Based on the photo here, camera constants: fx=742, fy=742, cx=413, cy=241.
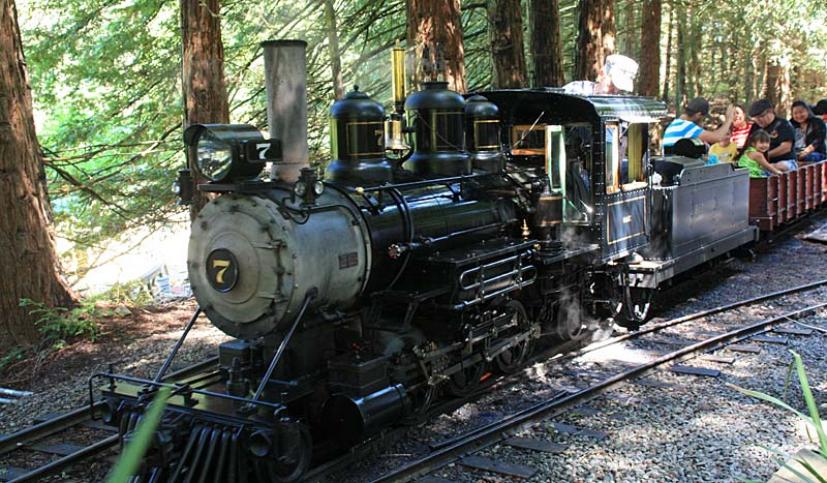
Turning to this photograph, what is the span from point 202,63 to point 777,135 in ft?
36.9

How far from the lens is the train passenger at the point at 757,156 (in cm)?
1378

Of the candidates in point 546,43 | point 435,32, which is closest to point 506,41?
point 546,43

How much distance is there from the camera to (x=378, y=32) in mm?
14273

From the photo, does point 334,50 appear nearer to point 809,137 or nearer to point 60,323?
point 60,323

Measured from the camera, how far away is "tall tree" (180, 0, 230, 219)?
1005 centimetres

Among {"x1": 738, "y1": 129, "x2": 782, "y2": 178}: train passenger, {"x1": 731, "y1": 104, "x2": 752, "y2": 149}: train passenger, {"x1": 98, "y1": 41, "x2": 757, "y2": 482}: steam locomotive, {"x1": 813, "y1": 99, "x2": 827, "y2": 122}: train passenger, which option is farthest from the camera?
{"x1": 813, "y1": 99, "x2": 827, "y2": 122}: train passenger

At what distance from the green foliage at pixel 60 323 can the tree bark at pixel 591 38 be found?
9.98 meters

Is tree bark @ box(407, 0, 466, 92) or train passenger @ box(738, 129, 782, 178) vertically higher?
tree bark @ box(407, 0, 466, 92)

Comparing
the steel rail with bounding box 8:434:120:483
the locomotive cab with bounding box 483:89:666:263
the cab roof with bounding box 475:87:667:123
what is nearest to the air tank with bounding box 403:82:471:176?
the locomotive cab with bounding box 483:89:666:263

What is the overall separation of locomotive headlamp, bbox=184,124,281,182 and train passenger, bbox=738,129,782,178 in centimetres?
1108

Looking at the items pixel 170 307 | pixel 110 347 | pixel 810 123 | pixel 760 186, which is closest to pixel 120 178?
pixel 170 307

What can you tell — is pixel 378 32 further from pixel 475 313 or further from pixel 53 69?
pixel 475 313

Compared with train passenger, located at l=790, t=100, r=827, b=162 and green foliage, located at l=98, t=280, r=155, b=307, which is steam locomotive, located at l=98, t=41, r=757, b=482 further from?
train passenger, located at l=790, t=100, r=827, b=162

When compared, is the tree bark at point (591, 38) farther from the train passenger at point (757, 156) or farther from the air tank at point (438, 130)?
the air tank at point (438, 130)
